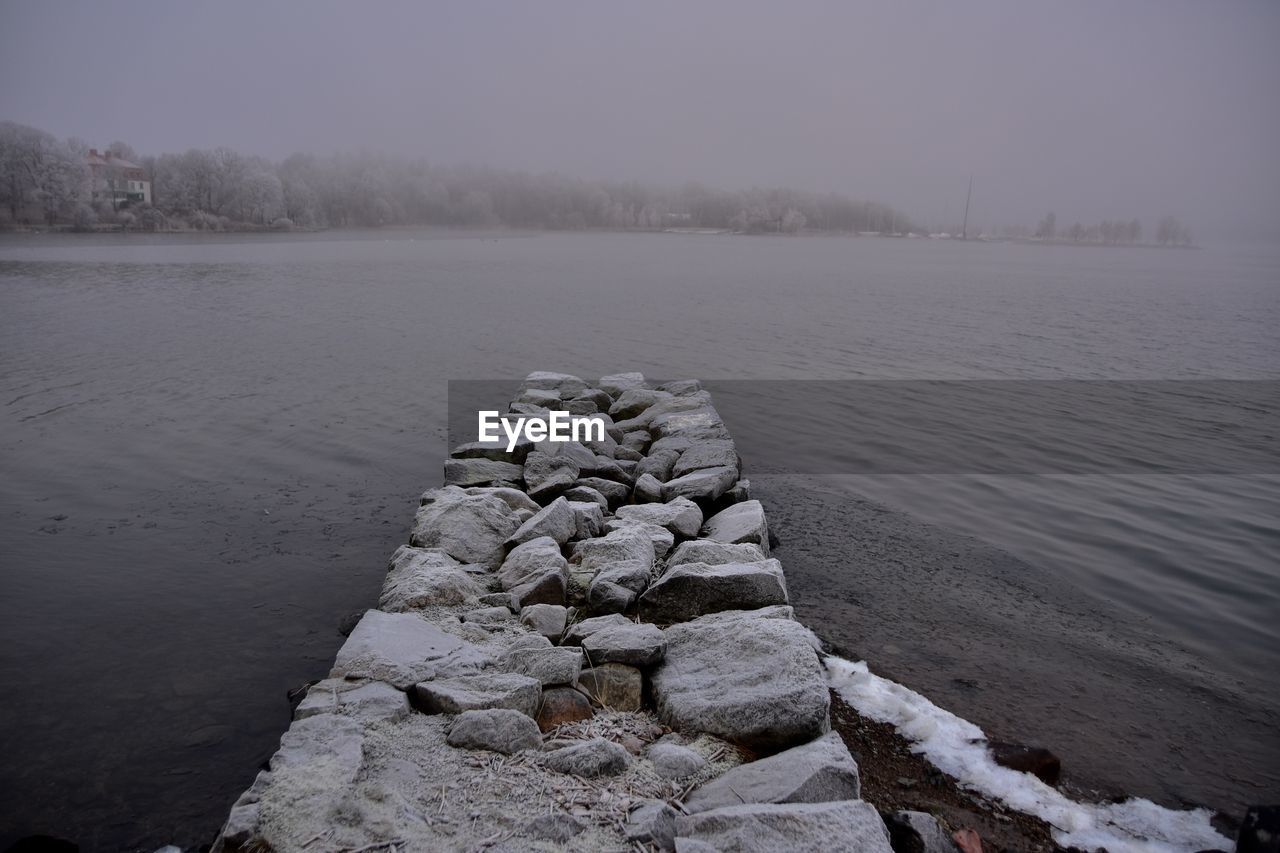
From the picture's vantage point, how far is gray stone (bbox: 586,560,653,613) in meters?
5.86

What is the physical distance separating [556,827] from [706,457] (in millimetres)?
6579

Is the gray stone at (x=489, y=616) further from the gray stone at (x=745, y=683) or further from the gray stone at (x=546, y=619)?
the gray stone at (x=745, y=683)

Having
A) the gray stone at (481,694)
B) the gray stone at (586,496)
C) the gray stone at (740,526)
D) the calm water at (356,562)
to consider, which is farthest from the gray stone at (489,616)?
the gray stone at (586,496)

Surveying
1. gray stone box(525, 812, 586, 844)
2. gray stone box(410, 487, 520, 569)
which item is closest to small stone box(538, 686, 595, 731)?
gray stone box(525, 812, 586, 844)

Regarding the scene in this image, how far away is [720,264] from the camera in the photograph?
6016 cm

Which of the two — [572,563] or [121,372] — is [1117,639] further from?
[121,372]

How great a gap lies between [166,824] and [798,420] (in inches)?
467

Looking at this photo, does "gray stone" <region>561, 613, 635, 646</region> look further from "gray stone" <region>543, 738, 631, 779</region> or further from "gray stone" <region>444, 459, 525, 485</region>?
"gray stone" <region>444, 459, 525, 485</region>

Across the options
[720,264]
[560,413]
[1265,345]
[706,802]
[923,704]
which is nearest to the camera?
[706,802]

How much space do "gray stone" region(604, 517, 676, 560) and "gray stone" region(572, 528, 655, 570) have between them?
0.12 metres

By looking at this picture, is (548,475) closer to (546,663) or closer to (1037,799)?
(546,663)

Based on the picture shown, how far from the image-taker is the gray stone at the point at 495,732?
4.04 meters

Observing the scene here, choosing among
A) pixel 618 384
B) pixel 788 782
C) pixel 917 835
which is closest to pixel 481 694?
pixel 788 782

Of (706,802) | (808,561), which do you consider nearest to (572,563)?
(808,561)
